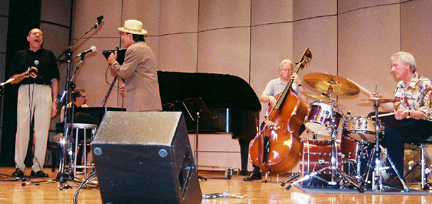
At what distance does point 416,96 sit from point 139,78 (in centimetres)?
287

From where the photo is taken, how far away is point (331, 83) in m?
3.89

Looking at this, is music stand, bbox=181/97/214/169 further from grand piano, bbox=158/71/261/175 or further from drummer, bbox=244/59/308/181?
drummer, bbox=244/59/308/181

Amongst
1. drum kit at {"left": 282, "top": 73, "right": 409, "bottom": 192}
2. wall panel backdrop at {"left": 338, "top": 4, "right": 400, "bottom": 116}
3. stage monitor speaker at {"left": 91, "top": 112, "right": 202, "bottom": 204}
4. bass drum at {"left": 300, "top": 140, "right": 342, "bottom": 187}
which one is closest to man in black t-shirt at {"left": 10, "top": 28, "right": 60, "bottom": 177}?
drum kit at {"left": 282, "top": 73, "right": 409, "bottom": 192}

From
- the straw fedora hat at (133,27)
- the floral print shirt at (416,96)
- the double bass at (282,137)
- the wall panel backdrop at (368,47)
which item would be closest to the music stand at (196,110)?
the double bass at (282,137)

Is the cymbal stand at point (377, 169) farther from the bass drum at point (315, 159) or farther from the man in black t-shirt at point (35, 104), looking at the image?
Answer: the man in black t-shirt at point (35, 104)

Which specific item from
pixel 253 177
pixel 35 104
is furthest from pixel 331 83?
pixel 35 104

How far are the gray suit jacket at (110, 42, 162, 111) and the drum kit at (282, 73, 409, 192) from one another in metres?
1.55

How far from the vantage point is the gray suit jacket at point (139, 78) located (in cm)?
348

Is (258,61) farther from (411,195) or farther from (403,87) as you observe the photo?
(411,195)

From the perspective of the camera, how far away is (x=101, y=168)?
175 centimetres

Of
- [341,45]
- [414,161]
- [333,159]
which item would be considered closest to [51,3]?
[341,45]

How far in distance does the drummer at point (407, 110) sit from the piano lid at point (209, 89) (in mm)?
1661

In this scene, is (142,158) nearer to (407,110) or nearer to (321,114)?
(321,114)

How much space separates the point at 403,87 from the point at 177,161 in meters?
Answer: 3.33
